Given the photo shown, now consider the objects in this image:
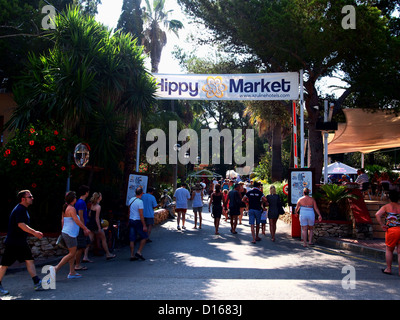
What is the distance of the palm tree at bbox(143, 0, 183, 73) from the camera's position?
28.0 metres

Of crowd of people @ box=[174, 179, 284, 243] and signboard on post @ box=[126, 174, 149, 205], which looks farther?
signboard on post @ box=[126, 174, 149, 205]

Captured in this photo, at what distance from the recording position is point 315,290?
6.47 m

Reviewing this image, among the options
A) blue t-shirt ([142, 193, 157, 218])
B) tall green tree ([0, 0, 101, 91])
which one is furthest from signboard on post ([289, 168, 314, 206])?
tall green tree ([0, 0, 101, 91])

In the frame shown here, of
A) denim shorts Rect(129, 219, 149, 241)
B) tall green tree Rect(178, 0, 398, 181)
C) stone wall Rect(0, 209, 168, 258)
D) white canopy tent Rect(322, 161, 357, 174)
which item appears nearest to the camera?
denim shorts Rect(129, 219, 149, 241)

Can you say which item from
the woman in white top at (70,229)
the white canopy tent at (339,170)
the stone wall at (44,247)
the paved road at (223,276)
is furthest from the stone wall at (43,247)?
the white canopy tent at (339,170)

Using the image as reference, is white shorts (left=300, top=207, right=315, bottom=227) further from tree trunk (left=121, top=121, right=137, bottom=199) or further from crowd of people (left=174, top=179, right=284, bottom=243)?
tree trunk (left=121, top=121, right=137, bottom=199)

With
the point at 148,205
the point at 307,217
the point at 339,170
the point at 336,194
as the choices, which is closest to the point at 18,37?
the point at 148,205

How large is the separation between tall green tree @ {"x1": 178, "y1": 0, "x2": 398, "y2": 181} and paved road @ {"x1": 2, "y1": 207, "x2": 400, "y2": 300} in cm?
747

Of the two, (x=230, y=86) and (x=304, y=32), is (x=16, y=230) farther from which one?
(x=304, y=32)

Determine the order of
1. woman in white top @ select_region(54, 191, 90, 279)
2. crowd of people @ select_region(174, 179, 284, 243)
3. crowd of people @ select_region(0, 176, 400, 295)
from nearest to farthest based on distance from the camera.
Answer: crowd of people @ select_region(0, 176, 400, 295), woman in white top @ select_region(54, 191, 90, 279), crowd of people @ select_region(174, 179, 284, 243)

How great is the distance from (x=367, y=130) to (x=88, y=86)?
42.0ft

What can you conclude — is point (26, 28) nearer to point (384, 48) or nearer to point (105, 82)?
point (105, 82)
